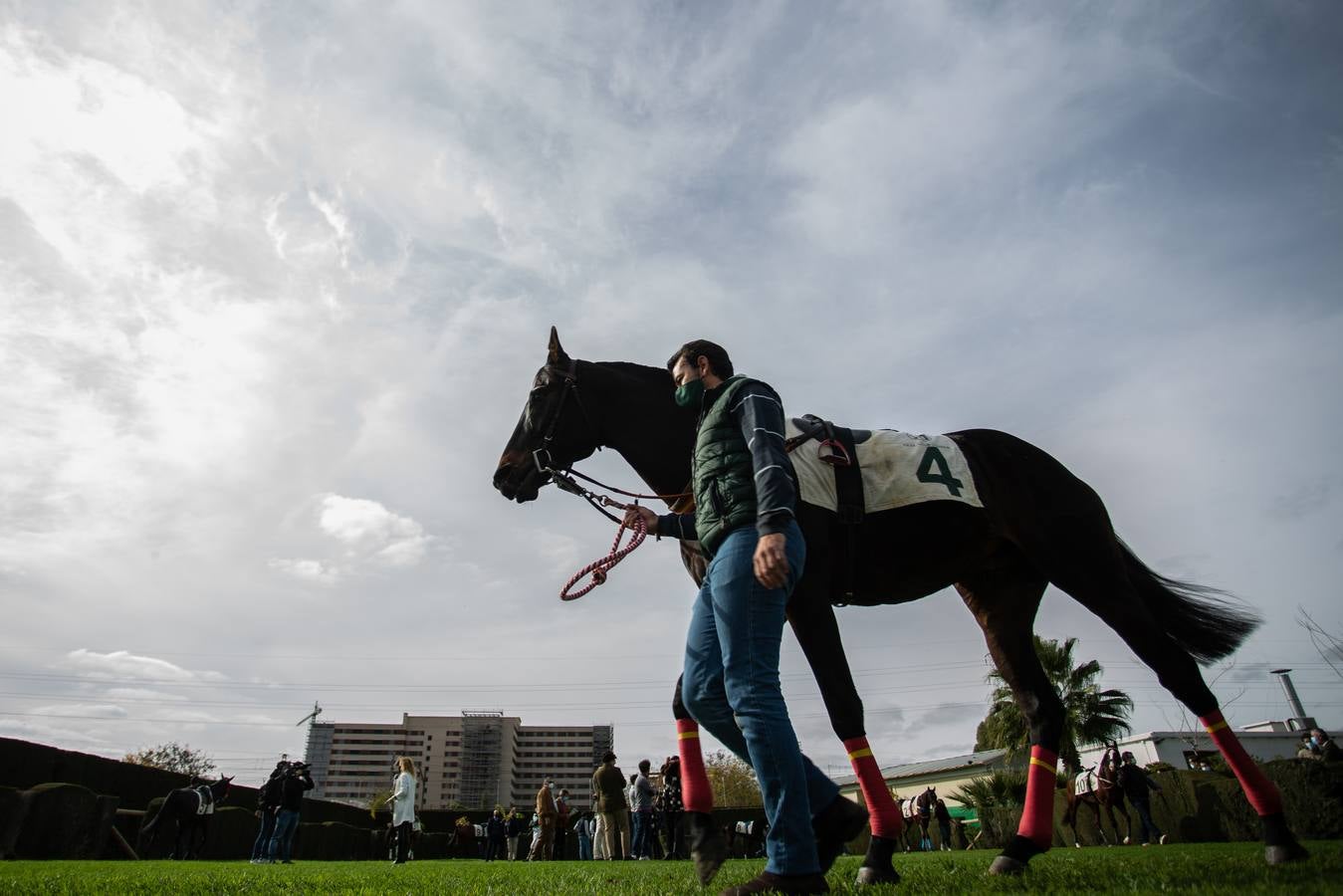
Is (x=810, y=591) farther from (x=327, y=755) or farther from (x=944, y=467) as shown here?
(x=327, y=755)

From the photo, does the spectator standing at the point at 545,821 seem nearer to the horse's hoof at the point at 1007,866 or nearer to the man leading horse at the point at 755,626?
the horse's hoof at the point at 1007,866

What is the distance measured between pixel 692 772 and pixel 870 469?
7.33ft

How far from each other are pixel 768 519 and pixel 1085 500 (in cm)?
365

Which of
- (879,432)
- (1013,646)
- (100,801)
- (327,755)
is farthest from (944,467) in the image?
(327,755)

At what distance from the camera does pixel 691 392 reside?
13.0ft

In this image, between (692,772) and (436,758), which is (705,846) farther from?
(436,758)

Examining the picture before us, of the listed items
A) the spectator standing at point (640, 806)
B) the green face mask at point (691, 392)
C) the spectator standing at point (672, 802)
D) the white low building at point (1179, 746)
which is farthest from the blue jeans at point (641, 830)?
the white low building at point (1179, 746)

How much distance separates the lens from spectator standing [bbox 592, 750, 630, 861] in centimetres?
1625

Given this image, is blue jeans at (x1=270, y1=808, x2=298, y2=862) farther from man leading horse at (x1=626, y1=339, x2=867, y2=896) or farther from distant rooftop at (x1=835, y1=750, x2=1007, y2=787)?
distant rooftop at (x1=835, y1=750, x2=1007, y2=787)

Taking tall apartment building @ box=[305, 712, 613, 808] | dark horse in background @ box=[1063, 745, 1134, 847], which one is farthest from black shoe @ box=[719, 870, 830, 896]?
tall apartment building @ box=[305, 712, 613, 808]

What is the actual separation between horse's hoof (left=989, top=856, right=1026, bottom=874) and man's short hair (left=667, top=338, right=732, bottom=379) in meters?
3.18

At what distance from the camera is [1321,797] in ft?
39.9

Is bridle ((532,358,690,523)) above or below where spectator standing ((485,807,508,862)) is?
above

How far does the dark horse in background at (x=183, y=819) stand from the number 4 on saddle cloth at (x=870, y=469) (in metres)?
18.2
